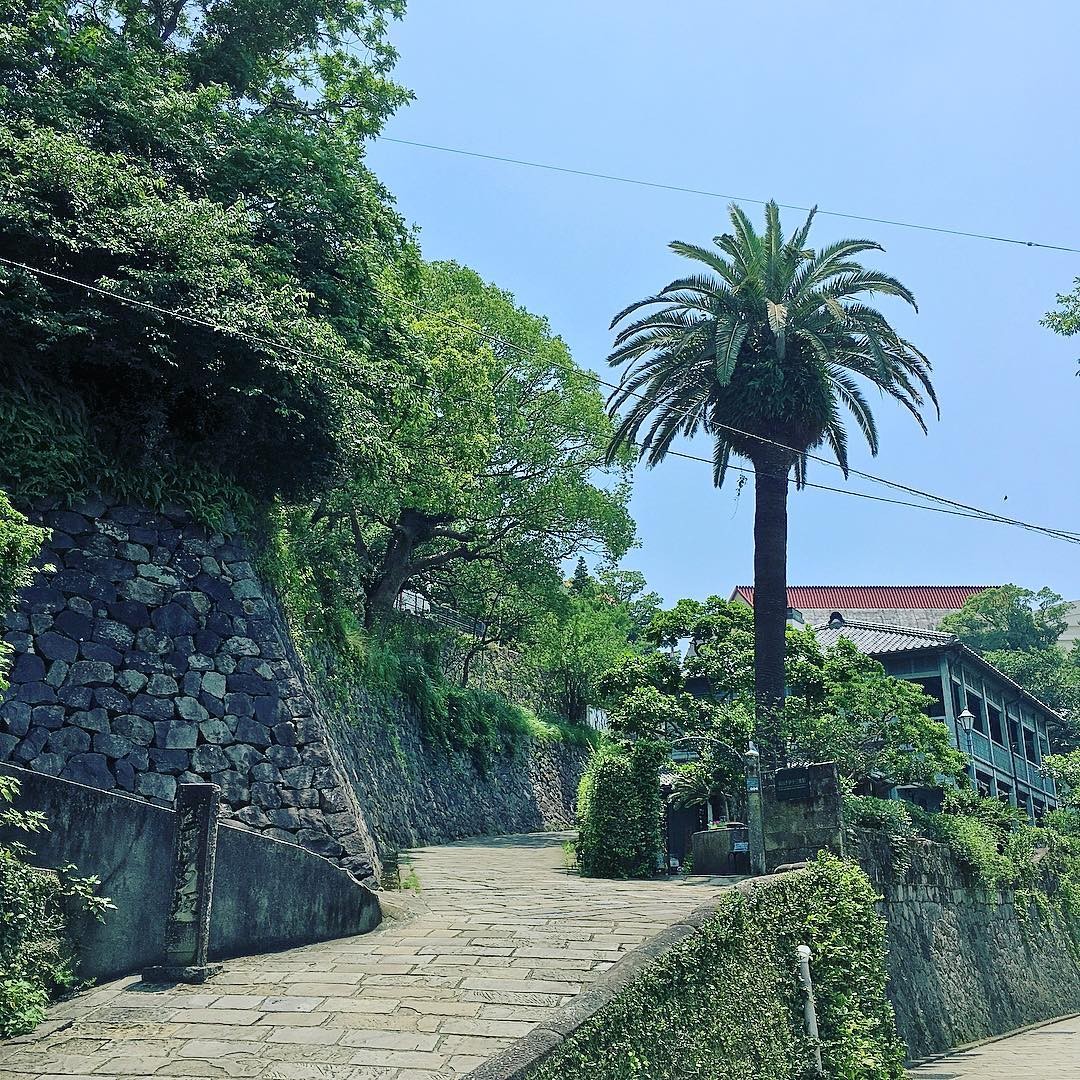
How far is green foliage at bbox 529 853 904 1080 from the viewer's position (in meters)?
7.06

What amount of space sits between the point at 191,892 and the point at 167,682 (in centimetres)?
448

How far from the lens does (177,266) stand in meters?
12.1

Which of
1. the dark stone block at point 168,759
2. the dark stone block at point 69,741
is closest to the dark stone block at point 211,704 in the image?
the dark stone block at point 168,759

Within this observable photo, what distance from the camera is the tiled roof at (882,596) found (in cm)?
6575

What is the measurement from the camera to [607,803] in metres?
16.9

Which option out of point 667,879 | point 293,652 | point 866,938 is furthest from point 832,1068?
point 293,652

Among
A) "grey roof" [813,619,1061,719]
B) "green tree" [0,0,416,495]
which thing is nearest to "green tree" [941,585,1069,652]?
"grey roof" [813,619,1061,719]

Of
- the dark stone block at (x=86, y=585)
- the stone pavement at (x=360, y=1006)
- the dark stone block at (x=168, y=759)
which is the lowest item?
the stone pavement at (x=360, y=1006)

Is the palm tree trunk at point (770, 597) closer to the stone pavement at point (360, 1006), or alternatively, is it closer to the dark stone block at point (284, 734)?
the stone pavement at point (360, 1006)

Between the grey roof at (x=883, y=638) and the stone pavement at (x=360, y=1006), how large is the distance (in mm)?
21263

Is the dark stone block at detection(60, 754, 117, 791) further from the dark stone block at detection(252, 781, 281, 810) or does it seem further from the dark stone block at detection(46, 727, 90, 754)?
the dark stone block at detection(252, 781, 281, 810)

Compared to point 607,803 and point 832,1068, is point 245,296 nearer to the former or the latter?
point 607,803

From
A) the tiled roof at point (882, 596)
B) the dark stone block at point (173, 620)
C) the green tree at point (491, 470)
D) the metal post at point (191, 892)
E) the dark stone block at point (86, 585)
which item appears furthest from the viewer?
the tiled roof at point (882, 596)

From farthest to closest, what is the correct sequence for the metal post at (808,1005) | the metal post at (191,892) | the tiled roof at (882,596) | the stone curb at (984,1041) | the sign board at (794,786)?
the tiled roof at (882,596)
the stone curb at (984,1041)
the sign board at (794,786)
the metal post at (808,1005)
the metal post at (191,892)
